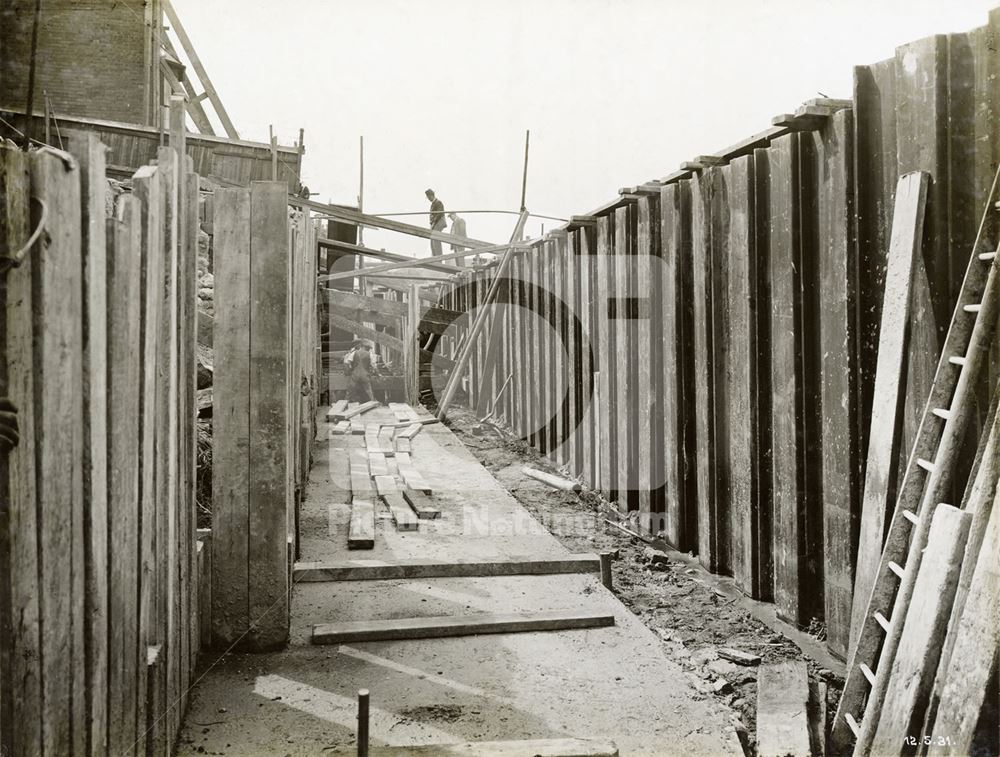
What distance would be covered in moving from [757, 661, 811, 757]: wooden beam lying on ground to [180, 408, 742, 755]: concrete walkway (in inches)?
7.2

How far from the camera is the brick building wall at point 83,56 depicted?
57.4 feet

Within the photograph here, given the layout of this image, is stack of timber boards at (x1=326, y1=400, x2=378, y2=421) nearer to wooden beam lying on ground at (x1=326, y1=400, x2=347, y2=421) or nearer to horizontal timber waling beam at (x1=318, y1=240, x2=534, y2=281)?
wooden beam lying on ground at (x1=326, y1=400, x2=347, y2=421)

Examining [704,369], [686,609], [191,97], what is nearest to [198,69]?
[191,97]

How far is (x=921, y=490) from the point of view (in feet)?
10.5

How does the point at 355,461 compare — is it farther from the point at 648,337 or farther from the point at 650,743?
the point at 650,743

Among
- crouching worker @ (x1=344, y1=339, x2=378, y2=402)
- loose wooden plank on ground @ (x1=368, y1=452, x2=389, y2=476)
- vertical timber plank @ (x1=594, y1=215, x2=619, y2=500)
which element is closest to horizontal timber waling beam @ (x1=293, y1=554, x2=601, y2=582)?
vertical timber plank @ (x1=594, y1=215, x2=619, y2=500)

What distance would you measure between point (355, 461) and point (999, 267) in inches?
281

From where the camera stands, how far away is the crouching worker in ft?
56.1

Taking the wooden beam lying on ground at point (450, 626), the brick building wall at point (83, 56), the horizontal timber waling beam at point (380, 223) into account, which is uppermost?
the brick building wall at point (83, 56)

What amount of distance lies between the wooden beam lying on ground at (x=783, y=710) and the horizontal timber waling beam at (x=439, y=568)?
5.11 ft

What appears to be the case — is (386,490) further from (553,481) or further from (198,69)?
(198,69)

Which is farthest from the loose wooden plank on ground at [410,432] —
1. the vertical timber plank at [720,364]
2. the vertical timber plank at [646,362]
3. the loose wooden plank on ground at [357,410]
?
the vertical timber plank at [720,364]

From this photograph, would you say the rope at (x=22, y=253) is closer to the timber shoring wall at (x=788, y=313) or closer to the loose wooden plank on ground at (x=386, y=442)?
the timber shoring wall at (x=788, y=313)

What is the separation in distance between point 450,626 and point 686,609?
5.69 ft
